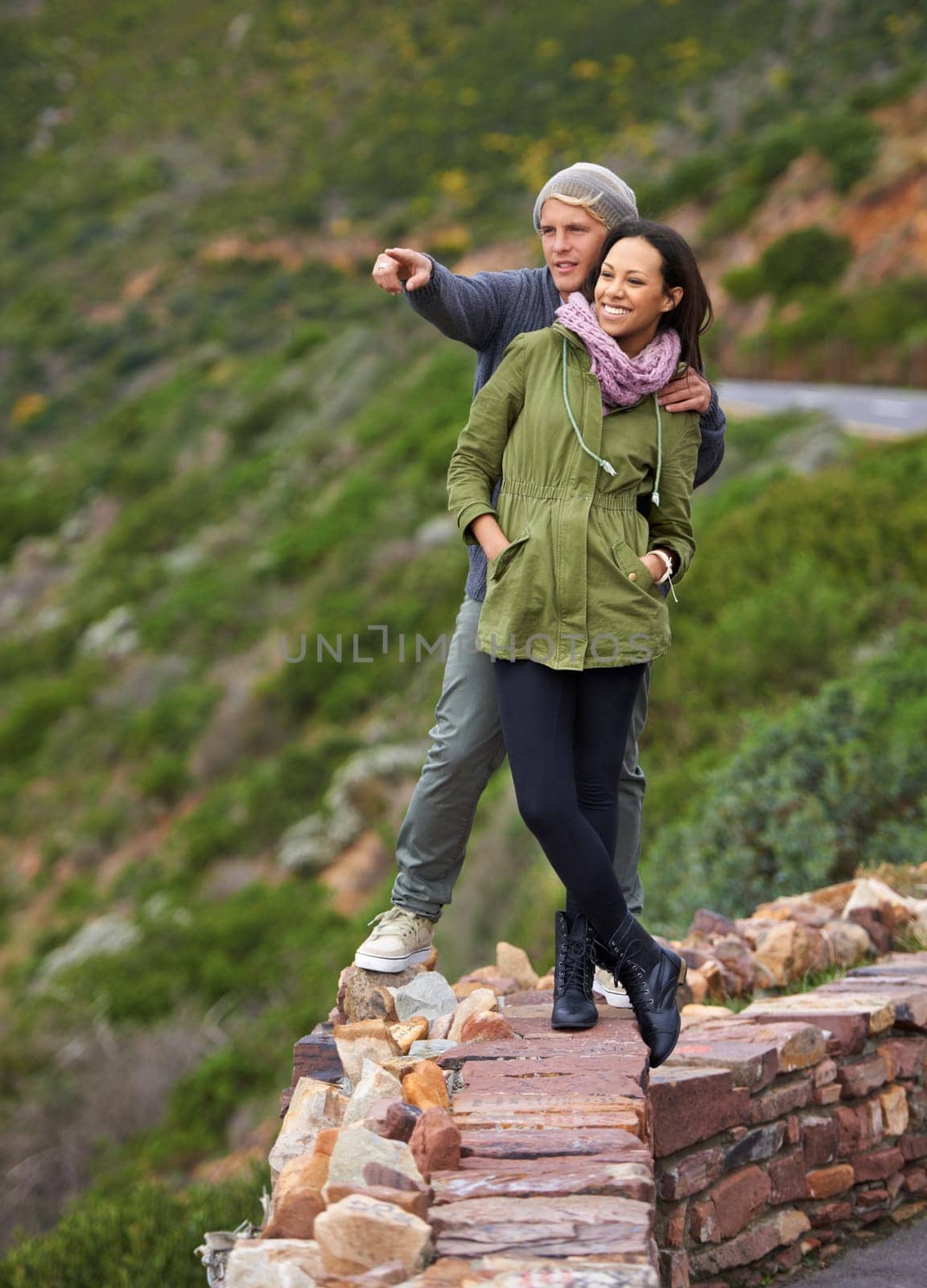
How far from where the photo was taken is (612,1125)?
2.66 meters

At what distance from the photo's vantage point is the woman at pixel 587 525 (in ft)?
9.50

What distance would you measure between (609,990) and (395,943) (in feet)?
1.75

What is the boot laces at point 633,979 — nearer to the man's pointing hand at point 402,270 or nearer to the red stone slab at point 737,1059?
the red stone slab at point 737,1059

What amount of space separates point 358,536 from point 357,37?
43.5 metres

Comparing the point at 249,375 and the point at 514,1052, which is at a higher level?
the point at 249,375

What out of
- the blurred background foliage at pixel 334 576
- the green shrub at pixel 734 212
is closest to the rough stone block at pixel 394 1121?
the blurred background foliage at pixel 334 576

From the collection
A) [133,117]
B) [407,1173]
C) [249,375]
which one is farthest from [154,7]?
[407,1173]

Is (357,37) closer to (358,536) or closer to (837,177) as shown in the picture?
(837,177)

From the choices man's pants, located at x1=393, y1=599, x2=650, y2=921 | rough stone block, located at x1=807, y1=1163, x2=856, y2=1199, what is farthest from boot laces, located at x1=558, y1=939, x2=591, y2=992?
rough stone block, located at x1=807, y1=1163, x2=856, y2=1199

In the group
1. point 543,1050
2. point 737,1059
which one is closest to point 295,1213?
point 543,1050

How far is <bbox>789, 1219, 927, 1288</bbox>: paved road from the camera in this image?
3645 millimetres

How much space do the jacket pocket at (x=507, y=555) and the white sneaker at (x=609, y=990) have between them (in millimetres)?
1017

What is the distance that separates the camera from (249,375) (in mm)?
27719

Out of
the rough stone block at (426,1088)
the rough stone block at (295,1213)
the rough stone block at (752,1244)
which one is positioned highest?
the rough stone block at (426,1088)
